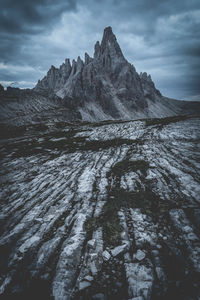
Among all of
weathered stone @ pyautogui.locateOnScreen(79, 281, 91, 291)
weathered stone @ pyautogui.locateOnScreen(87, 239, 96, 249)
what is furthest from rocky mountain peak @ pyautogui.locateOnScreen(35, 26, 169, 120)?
weathered stone @ pyautogui.locateOnScreen(79, 281, 91, 291)

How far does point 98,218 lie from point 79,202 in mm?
1830

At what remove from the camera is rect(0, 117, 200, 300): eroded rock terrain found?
12.7ft

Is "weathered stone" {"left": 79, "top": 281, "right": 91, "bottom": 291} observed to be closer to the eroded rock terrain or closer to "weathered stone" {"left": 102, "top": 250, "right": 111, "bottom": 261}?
the eroded rock terrain

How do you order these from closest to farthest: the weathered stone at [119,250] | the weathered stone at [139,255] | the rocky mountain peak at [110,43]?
the weathered stone at [139,255] < the weathered stone at [119,250] < the rocky mountain peak at [110,43]

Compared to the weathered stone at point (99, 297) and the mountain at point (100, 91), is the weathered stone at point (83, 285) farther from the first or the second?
the mountain at point (100, 91)

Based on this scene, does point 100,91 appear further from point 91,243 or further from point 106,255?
point 106,255

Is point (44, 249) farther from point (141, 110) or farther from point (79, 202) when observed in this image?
point (141, 110)

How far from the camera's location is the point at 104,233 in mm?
5527

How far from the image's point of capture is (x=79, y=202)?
7836mm

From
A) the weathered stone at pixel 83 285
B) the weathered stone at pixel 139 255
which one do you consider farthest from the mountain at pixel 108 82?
the weathered stone at pixel 83 285

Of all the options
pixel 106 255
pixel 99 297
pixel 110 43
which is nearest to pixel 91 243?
pixel 106 255

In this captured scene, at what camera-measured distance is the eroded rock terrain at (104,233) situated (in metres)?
3.88

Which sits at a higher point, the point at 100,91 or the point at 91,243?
the point at 100,91

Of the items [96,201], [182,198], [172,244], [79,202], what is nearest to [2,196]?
[79,202]
